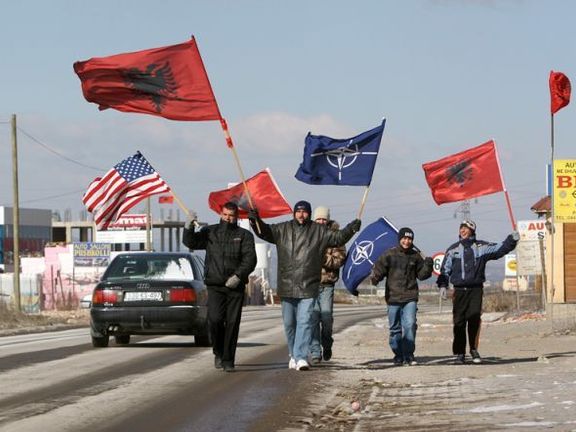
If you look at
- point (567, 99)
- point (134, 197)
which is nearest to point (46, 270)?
point (134, 197)

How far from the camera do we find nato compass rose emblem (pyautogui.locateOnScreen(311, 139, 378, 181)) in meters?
17.6

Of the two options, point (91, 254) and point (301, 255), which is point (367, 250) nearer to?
point (301, 255)

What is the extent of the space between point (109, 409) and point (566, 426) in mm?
4002

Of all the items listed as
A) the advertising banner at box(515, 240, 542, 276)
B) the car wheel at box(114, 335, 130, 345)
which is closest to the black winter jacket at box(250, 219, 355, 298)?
the car wheel at box(114, 335, 130, 345)

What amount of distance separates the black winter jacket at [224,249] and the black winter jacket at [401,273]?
167 cm

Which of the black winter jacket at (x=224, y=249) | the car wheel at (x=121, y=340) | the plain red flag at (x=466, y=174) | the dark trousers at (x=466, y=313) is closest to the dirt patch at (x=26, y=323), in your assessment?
the car wheel at (x=121, y=340)

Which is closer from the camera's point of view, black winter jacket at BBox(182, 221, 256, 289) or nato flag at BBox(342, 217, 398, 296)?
black winter jacket at BBox(182, 221, 256, 289)

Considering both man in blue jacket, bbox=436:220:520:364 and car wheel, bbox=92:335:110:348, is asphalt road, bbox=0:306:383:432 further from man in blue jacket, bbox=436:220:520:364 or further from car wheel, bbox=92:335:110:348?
man in blue jacket, bbox=436:220:520:364

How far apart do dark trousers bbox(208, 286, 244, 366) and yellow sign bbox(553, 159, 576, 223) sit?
9890 millimetres

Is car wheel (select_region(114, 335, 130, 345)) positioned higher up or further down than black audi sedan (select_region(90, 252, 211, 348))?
further down

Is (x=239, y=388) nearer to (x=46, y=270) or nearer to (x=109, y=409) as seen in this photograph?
(x=109, y=409)

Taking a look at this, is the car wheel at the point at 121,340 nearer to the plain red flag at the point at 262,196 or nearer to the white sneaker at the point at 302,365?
the plain red flag at the point at 262,196

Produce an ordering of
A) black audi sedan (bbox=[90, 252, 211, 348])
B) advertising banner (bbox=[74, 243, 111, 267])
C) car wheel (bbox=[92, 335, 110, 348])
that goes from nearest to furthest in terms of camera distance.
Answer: black audi sedan (bbox=[90, 252, 211, 348]), car wheel (bbox=[92, 335, 110, 348]), advertising banner (bbox=[74, 243, 111, 267])

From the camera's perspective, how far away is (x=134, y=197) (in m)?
32.2
